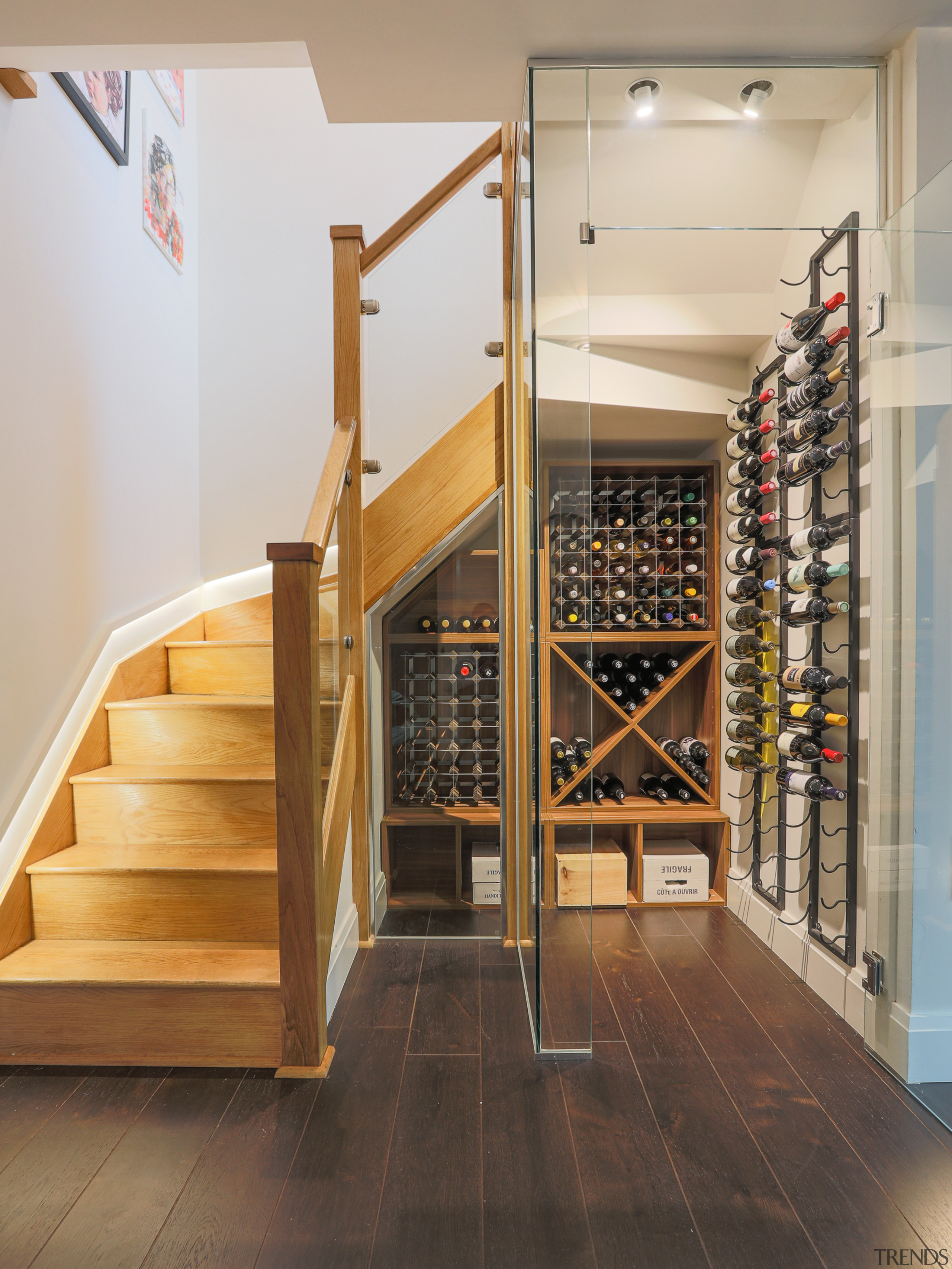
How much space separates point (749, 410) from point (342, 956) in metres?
2.37

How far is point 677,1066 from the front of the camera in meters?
1.90

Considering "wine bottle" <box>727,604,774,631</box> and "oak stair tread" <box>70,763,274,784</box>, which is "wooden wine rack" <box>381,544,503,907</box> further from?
"wine bottle" <box>727,604,774,631</box>

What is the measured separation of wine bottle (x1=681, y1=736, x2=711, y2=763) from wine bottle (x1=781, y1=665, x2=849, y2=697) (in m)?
0.85

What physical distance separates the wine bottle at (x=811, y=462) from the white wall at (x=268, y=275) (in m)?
2.15

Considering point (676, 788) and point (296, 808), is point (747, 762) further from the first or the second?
point (296, 808)

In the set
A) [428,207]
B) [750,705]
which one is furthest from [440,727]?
[428,207]

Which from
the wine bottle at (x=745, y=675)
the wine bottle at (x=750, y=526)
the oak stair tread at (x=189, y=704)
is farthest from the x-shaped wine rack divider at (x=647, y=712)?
the oak stair tread at (x=189, y=704)

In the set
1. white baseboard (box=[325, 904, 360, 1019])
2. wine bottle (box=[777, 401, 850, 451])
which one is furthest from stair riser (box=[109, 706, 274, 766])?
wine bottle (box=[777, 401, 850, 451])

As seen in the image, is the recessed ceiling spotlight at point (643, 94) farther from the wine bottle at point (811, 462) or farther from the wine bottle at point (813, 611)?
the wine bottle at point (813, 611)

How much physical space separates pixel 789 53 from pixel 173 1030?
284 cm

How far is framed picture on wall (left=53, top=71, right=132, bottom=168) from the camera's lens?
2496mm

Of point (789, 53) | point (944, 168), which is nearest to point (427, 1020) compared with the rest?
point (944, 168)

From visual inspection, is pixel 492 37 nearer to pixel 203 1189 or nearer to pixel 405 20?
pixel 405 20

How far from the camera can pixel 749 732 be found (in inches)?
111
